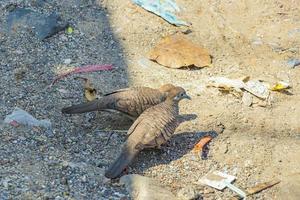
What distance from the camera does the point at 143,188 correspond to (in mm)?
4055

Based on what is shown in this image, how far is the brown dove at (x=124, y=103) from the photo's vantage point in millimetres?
4594

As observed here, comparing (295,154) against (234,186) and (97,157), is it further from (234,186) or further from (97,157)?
(97,157)

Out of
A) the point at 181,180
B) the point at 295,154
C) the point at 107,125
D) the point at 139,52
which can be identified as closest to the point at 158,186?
the point at 181,180

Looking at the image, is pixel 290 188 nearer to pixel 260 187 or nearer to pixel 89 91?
pixel 260 187

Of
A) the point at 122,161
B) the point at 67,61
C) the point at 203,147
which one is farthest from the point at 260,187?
the point at 67,61

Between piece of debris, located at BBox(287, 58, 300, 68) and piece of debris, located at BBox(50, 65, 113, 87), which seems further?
piece of debris, located at BBox(287, 58, 300, 68)

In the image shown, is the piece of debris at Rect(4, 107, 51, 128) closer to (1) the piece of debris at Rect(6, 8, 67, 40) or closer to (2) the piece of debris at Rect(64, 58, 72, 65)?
(2) the piece of debris at Rect(64, 58, 72, 65)

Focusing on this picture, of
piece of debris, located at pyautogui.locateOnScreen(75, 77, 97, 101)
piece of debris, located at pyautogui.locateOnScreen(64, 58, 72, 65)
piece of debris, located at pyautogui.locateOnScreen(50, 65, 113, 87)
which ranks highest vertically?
piece of debris, located at pyautogui.locateOnScreen(75, 77, 97, 101)

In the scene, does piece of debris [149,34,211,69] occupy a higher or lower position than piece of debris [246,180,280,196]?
higher

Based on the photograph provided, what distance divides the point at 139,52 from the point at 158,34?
35 centimetres

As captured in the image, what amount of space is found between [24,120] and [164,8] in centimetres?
215

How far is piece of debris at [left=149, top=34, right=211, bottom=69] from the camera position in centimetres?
550

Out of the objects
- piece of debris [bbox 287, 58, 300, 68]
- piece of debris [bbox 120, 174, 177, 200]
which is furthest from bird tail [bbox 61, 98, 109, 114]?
piece of debris [bbox 287, 58, 300, 68]

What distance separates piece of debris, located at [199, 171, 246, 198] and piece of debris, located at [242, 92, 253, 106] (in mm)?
941
